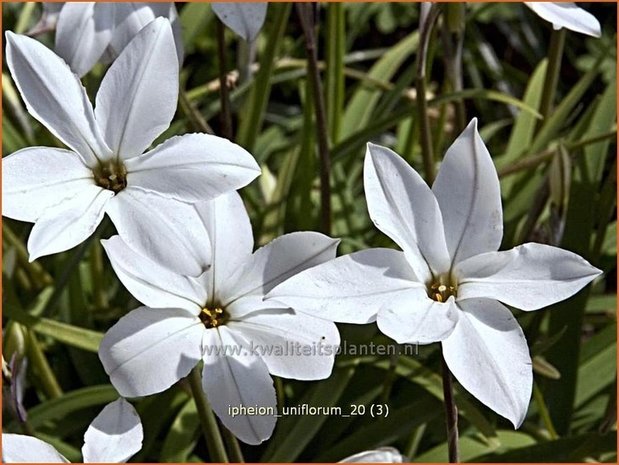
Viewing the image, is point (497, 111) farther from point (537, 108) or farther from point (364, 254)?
point (364, 254)

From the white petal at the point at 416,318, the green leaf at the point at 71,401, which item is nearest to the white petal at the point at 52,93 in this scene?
the white petal at the point at 416,318

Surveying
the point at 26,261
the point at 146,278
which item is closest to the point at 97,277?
the point at 26,261

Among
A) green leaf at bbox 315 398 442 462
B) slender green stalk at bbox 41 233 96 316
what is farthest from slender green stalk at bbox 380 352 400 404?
slender green stalk at bbox 41 233 96 316

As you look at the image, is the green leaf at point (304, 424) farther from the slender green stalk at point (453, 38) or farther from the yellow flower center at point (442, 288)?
the slender green stalk at point (453, 38)

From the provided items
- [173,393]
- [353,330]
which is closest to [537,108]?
[353,330]

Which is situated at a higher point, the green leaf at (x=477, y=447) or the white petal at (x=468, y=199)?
the white petal at (x=468, y=199)

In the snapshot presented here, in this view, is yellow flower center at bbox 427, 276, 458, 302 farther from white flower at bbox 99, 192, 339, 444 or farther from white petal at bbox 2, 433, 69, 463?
white petal at bbox 2, 433, 69, 463
